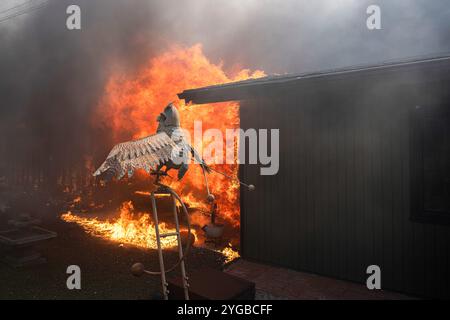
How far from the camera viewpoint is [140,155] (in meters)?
3.12

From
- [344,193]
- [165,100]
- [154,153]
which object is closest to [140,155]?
Answer: [154,153]

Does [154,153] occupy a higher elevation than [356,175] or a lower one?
higher

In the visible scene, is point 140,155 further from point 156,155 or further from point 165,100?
point 165,100

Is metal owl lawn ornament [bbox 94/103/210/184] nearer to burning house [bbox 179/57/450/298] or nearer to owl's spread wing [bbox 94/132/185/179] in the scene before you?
owl's spread wing [bbox 94/132/185/179]

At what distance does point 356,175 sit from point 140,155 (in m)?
4.94

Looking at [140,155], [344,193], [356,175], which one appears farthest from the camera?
[344,193]

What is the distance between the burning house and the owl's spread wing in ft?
12.5

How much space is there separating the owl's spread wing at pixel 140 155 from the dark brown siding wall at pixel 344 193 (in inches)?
150

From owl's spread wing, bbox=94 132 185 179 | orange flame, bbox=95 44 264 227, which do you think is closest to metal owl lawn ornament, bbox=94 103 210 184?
owl's spread wing, bbox=94 132 185 179

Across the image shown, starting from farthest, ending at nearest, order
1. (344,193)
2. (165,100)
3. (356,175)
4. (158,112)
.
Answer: (165,100) < (158,112) < (344,193) < (356,175)

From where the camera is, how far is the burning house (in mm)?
5629

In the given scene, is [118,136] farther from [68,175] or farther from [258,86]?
[258,86]

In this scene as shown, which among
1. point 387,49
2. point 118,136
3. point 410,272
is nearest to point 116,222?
point 118,136

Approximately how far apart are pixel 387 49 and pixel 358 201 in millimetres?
20610
